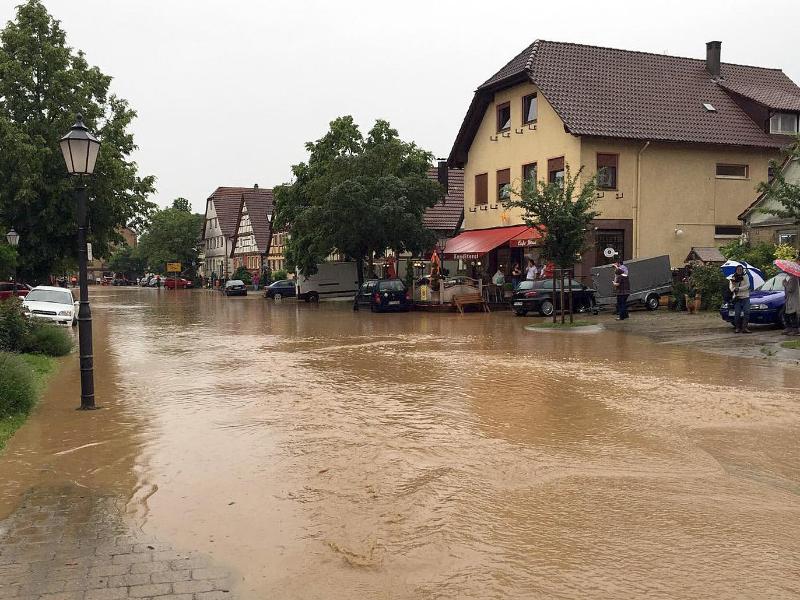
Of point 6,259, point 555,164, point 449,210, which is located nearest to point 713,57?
point 555,164

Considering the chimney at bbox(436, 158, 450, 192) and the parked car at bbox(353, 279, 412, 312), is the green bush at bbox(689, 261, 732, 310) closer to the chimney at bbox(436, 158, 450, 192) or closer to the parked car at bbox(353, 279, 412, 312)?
the parked car at bbox(353, 279, 412, 312)

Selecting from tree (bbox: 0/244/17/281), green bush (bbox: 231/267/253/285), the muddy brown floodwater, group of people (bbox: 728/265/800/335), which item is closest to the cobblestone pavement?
the muddy brown floodwater

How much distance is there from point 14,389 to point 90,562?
5658 millimetres

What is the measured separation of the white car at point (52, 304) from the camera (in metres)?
21.0

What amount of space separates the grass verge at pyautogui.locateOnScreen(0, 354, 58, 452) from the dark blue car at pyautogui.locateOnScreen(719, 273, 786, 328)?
1621cm

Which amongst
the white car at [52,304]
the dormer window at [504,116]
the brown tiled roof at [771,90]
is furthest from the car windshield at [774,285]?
the white car at [52,304]

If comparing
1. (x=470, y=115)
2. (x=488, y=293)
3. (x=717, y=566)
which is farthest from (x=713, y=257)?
(x=717, y=566)

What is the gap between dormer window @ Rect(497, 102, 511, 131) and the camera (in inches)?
1359

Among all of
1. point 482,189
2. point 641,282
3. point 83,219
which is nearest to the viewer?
point 83,219

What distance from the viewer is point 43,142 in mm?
27609

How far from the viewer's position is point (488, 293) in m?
32.6

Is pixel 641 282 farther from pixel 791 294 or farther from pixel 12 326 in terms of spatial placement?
pixel 12 326

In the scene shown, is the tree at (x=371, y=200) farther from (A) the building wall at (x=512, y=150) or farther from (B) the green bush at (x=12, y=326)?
(B) the green bush at (x=12, y=326)

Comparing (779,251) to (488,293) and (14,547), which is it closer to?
(488,293)
